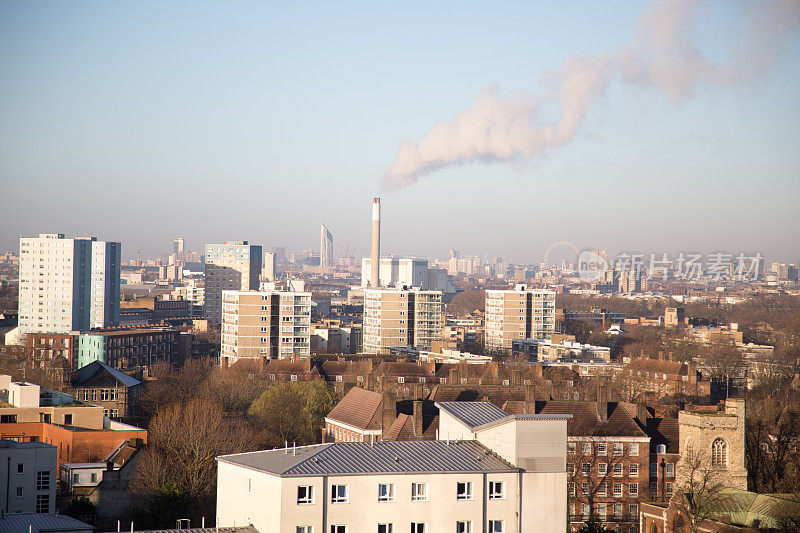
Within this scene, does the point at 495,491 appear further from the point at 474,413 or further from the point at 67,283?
the point at 67,283

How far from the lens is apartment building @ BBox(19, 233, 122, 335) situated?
305 ft

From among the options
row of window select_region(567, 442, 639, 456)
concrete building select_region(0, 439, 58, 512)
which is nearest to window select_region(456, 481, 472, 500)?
row of window select_region(567, 442, 639, 456)

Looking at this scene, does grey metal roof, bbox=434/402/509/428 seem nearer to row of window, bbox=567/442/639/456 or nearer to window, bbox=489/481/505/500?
window, bbox=489/481/505/500

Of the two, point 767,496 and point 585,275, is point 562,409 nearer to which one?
point 767,496

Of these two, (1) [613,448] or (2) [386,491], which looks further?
(1) [613,448]

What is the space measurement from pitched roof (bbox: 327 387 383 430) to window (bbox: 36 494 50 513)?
33.6ft

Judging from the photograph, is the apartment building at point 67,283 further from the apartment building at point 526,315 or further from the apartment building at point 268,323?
the apartment building at point 526,315

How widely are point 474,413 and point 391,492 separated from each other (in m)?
3.84

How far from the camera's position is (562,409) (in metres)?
31.6

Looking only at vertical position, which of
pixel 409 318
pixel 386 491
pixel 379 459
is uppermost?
pixel 409 318

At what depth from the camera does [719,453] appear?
26312 mm

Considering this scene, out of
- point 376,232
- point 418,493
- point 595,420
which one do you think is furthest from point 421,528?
point 376,232

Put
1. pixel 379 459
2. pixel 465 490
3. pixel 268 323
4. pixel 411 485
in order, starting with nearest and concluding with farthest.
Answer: pixel 411 485
pixel 465 490
pixel 379 459
pixel 268 323

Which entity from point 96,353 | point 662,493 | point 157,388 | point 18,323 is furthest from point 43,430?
point 18,323
